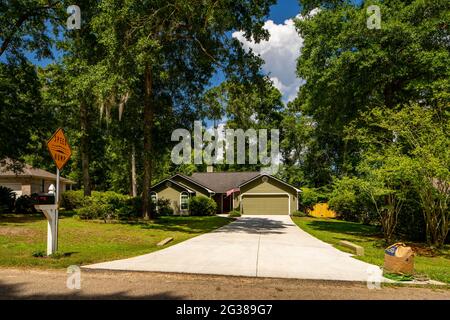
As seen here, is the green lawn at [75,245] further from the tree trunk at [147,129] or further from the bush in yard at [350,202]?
the bush in yard at [350,202]

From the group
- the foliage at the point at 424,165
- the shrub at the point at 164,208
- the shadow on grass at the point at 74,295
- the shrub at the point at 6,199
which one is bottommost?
the shrub at the point at 164,208

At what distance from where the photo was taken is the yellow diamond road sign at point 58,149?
816 cm

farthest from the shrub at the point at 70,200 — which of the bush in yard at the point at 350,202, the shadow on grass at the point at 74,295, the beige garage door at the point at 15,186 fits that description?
the shadow on grass at the point at 74,295

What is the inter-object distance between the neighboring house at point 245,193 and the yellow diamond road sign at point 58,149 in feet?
73.3

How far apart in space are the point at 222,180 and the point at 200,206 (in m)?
7.56

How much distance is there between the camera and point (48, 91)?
79.9 feet

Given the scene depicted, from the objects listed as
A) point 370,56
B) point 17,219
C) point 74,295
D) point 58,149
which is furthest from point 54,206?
point 370,56

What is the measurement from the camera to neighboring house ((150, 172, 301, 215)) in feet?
103

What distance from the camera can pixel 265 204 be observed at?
33.0m

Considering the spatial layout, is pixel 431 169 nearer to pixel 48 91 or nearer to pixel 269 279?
pixel 269 279

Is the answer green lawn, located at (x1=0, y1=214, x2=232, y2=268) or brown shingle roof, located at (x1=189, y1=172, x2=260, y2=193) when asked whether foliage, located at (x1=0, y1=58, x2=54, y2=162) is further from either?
brown shingle roof, located at (x1=189, y1=172, x2=260, y2=193)

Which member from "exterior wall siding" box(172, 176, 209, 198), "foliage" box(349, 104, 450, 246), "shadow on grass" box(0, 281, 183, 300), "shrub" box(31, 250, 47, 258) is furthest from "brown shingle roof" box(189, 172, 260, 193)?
"shadow on grass" box(0, 281, 183, 300)

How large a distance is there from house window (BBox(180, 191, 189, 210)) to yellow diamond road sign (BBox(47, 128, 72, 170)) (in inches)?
875

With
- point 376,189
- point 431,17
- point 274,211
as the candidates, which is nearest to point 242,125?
point 274,211
